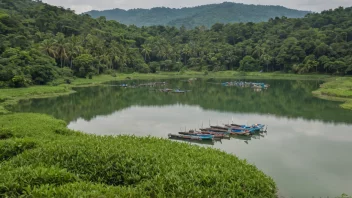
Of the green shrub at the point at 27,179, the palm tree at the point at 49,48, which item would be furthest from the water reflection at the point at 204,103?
the green shrub at the point at 27,179

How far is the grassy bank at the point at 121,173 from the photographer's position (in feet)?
28.4

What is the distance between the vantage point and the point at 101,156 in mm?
10898

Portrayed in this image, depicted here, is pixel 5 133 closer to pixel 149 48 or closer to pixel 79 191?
pixel 79 191

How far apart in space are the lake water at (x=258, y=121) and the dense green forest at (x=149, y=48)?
12.1 metres

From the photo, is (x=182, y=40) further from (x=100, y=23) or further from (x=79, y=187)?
(x=79, y=187)

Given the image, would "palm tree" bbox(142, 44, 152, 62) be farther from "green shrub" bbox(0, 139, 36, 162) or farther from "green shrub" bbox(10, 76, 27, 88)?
"green shrub" bbox(0, 139, 36, 162)

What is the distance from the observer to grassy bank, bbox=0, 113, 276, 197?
8.66m

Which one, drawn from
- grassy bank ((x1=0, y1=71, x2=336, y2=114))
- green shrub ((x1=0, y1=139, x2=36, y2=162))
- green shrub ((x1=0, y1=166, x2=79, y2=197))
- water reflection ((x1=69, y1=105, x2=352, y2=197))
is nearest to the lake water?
water reflection ((x1=69, y1=105, x2=352, y2=197))

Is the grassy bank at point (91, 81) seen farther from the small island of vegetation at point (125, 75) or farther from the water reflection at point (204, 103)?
the water reflection at point (204, 103)

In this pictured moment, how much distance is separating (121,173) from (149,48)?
291ft

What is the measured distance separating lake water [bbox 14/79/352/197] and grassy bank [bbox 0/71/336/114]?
2.61m

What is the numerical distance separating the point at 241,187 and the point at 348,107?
30607 millimetres

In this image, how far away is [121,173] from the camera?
1041 cm

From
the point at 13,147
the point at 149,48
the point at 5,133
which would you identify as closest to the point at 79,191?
the point at 13,147
